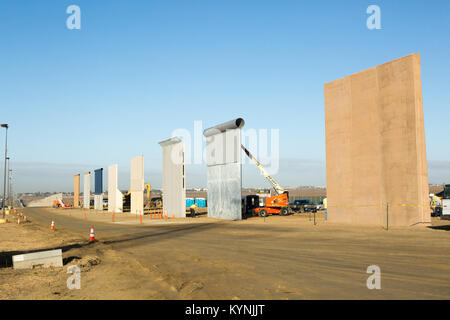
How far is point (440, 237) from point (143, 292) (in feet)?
57.5

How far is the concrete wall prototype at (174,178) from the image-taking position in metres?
46.3

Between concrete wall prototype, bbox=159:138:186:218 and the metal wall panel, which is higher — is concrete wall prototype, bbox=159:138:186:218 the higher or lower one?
the higher one

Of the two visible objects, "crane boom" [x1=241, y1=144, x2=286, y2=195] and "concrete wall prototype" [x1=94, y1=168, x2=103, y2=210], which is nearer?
"crane boom" [x1=241, y1=144, x2=286, y2=195]

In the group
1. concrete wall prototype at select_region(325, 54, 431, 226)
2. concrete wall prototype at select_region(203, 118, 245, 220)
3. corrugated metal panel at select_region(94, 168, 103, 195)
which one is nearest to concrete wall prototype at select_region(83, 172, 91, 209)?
corrugated metal panel at select_region(94, 168, 103, 195)

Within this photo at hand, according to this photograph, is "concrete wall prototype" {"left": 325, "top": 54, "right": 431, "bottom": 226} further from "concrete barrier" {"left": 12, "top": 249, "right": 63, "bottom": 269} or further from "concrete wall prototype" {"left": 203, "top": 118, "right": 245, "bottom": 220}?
"concrete barrier" {"left": 12, "top": 249, "right": 63, "bottom": 269}

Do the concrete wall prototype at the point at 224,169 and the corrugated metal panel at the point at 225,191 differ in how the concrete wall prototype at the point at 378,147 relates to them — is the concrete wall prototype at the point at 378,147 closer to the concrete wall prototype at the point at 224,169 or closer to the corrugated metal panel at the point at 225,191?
the concrete wall prototype at the point at 224,169

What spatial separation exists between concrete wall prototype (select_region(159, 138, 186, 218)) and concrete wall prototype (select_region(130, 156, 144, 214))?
4925 mm

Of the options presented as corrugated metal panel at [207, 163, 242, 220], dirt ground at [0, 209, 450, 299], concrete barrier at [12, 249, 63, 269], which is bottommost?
dirt ground at [0, 209, 450, 299]

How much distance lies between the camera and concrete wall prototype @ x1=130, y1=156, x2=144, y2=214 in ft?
179

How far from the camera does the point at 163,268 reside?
42.5ft

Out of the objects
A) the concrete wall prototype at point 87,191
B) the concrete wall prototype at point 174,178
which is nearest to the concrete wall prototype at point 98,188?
the concrete wall prototype at point 87,191

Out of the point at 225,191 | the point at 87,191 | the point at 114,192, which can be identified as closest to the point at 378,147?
the point at 225,191

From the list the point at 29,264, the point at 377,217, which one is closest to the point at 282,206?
the point at 377,217
